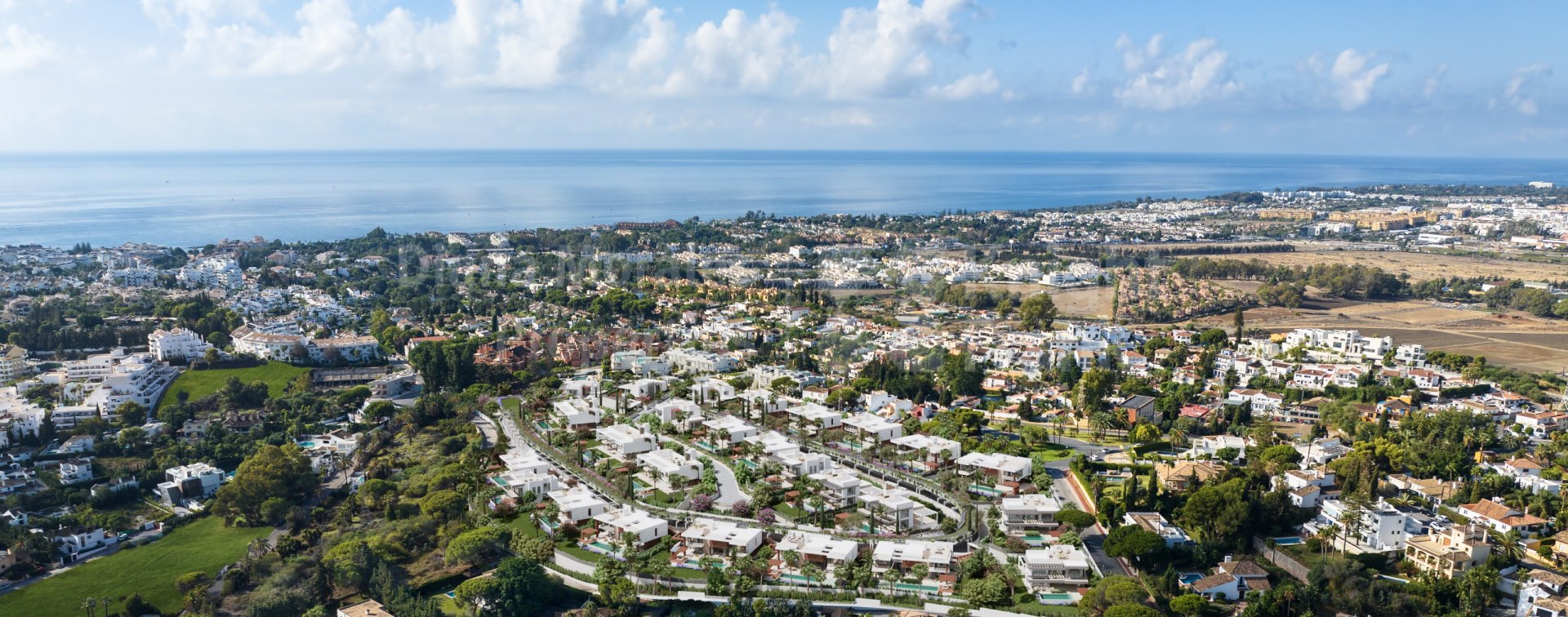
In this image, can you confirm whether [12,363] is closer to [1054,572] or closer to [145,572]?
[145,572]

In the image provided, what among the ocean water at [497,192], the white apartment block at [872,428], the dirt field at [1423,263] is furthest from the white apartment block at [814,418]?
the ocean water at [497,192]

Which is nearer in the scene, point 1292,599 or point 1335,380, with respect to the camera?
point 1292,599

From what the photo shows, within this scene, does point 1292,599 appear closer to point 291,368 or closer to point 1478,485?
point 1478,485

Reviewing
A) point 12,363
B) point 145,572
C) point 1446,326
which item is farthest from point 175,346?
point 1446,326

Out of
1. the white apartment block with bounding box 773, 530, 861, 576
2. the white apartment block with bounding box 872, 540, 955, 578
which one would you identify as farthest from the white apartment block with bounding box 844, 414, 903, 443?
the white apartment block with bounding box 872, 540, 955, 578

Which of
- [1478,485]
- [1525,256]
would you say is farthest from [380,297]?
[1525,256]

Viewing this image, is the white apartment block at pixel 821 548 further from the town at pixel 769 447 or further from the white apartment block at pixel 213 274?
the white apartment block at pixel 213 274

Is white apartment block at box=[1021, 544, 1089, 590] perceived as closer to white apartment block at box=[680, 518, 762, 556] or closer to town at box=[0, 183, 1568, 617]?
town at box=[0, 183, 1568, 617]
